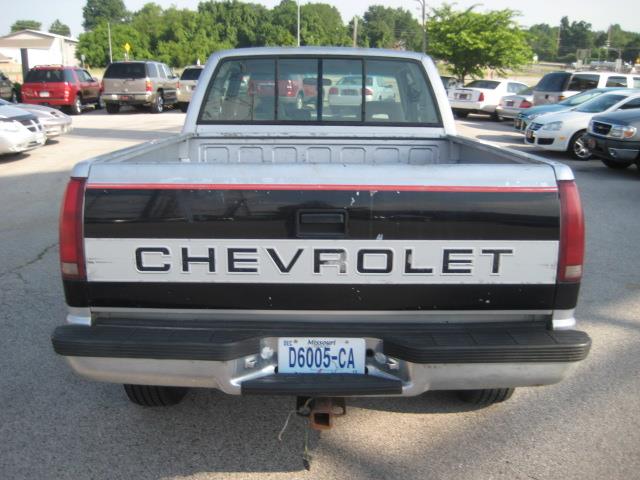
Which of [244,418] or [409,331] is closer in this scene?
[409,331]

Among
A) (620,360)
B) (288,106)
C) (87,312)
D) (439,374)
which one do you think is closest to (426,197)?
(439,374)

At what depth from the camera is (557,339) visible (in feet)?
8.54

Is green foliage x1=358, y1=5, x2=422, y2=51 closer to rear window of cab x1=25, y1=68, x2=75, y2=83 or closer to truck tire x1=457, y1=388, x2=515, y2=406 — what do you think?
rear window of cab x1=25, y1=68, x2=75, y2=83

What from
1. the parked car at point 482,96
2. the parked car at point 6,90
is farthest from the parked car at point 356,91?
the parked car at point 6,90

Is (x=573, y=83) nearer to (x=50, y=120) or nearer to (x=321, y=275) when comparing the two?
(x=50, y=120)

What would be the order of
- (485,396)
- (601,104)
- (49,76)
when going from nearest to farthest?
(485,396) < (601,104) < (49,76)

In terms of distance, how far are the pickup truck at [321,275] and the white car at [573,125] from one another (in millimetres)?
11750

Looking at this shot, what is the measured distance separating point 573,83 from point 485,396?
→ 744 inches

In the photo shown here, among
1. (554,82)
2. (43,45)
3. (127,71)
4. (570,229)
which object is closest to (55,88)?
(127,71)

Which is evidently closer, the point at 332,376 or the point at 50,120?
the point at 332,376

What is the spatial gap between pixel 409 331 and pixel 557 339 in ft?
2.07

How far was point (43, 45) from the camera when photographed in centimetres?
6544

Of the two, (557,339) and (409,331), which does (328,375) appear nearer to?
(409,331)

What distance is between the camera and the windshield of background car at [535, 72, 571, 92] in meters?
19.7
